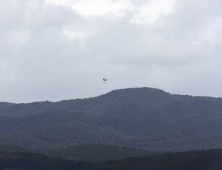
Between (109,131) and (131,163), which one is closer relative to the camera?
(131,163)

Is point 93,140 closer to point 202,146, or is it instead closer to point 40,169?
point 202,146

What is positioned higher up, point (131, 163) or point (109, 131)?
point (109, 131)

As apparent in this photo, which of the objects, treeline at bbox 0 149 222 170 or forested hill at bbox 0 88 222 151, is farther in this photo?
forested hill at bbox 0 88 222 151

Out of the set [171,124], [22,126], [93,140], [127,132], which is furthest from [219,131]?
[22,126]

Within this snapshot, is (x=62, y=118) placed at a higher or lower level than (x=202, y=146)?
higher

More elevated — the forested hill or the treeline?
the forested hill

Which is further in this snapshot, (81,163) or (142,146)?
(142,146)

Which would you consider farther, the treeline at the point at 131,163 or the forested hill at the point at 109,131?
the forested hill at the point at 109,131

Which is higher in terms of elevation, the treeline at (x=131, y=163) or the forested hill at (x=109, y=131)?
the forested hill at (x=109, y=131)
